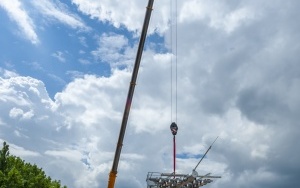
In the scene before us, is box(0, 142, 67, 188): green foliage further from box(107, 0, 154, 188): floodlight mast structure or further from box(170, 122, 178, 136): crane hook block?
box(170, 122, 178, 136): crane hook block

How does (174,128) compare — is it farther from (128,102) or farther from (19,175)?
(19,175)

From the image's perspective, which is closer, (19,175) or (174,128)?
(174,128)

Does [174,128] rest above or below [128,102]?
below

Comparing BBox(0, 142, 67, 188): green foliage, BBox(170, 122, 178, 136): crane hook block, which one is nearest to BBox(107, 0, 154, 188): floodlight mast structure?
BBox(170, 122, 178, 136): crane hook block

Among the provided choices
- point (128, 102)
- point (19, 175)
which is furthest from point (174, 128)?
point (19, 175)

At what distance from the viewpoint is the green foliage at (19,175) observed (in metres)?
41.4

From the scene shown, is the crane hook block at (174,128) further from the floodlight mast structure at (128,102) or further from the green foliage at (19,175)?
the green foliage at (19,175)

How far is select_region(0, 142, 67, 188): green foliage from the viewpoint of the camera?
41.4 metres

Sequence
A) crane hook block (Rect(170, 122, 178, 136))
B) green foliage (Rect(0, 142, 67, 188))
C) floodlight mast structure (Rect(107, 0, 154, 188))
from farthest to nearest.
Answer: green foliage (Rect(0, 142, 67, 188)), crane hook block (Rect(170, 122, 178, 136)), floodlight mast structure (Rect(107, 0, 154, 188))

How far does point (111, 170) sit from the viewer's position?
96.0 ft

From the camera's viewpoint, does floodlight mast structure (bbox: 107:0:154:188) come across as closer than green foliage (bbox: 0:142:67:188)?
Yes

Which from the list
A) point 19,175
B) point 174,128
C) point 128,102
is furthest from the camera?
point 19,175

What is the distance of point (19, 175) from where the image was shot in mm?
42219

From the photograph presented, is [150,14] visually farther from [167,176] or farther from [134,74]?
[167,176]
